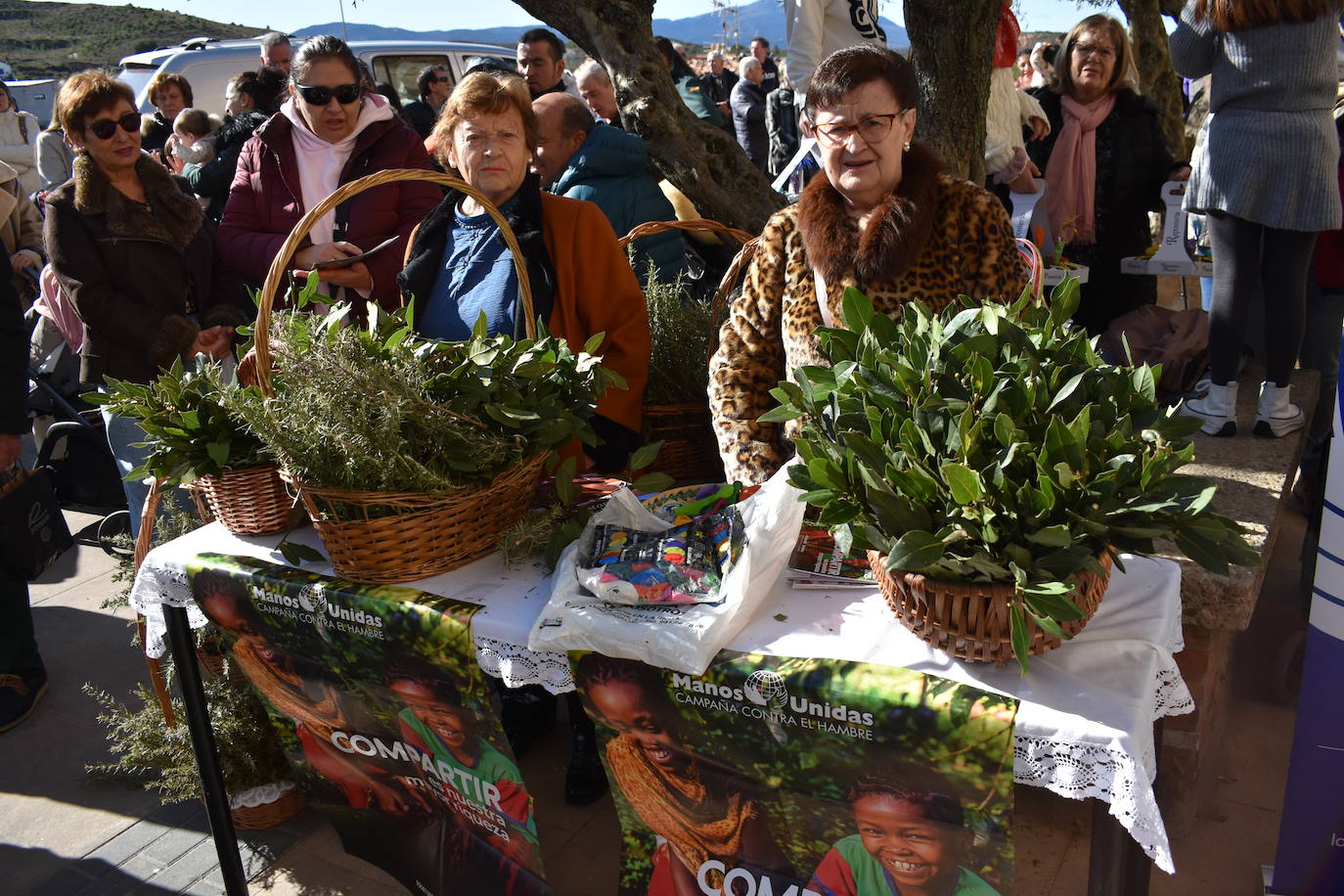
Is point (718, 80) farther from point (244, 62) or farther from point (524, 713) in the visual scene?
point (524, 713)

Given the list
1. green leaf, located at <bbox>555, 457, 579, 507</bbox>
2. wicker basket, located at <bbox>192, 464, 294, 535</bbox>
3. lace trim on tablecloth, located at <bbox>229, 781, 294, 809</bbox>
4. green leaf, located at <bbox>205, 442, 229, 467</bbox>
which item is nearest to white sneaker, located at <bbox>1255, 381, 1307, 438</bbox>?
green leaf, located at <bbox>555, 457, 579, 507</bbox>

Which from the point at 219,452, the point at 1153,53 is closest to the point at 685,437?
the point at 219,452

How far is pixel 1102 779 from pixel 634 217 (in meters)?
2.91

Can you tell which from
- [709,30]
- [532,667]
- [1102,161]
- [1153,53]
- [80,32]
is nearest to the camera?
[532,667]

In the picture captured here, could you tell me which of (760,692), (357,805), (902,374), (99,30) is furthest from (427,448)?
(99,30)

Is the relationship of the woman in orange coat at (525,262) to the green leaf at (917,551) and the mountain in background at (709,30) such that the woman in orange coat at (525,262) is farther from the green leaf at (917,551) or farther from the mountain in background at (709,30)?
the mountain in background at (709,30)

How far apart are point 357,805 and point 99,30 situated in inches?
1166

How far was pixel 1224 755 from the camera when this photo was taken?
262cm

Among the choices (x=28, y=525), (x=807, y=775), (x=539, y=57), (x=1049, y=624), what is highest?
(x=539, y=57)

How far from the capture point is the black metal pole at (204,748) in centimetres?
217

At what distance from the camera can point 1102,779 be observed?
1287 mm

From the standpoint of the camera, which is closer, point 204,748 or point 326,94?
point 204,748

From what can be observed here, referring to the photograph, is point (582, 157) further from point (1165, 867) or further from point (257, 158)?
point (1165, 867)

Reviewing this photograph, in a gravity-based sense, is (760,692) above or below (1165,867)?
above
